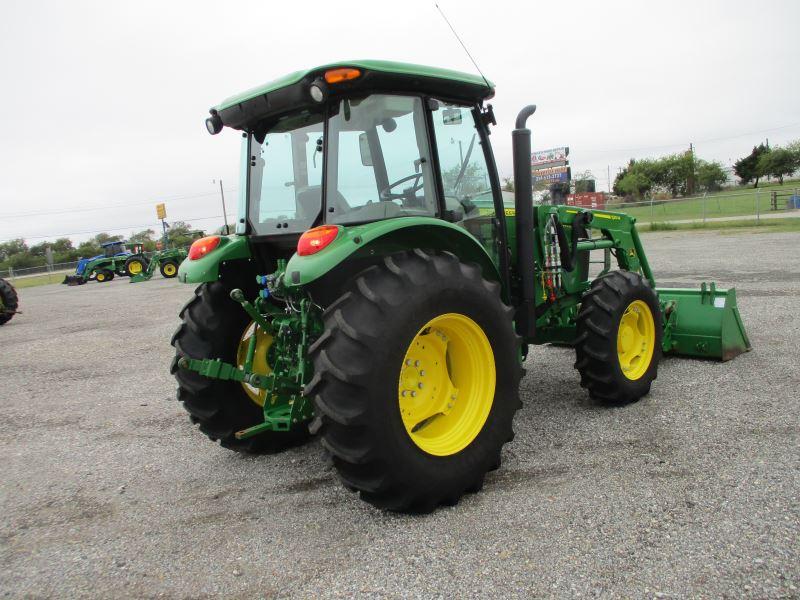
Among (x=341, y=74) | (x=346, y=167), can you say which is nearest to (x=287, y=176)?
(x=346, y=167)

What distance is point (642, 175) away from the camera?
75.6 m

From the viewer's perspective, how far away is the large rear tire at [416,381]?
279cm

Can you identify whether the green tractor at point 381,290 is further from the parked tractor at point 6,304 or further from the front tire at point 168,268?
the front tire at point 168,268

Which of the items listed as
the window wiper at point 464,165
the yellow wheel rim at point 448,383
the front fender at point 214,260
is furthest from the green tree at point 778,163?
the front fender at point 214,260

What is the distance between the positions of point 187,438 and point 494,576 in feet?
9.56

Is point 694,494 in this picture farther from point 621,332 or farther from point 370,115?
point 370,115

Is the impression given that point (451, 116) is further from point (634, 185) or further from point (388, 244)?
point (634, 185)

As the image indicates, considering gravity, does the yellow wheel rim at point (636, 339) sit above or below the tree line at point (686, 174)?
below

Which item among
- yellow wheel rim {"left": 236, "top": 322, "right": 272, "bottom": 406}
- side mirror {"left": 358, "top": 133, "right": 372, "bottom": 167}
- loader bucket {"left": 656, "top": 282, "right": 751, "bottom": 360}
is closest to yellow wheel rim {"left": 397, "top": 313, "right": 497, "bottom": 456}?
side mirror {"left": 358, "top": 133, "right": 372, "bottom": 167}

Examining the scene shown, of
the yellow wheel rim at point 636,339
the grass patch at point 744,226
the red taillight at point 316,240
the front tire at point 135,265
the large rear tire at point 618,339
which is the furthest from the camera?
the front tire at point 135,265

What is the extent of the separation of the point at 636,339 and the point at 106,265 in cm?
2819

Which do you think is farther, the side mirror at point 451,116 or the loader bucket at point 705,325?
the loader bucket at point 705,325

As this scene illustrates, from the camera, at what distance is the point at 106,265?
28.2 m

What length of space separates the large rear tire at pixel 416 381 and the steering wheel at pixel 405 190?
509mm
